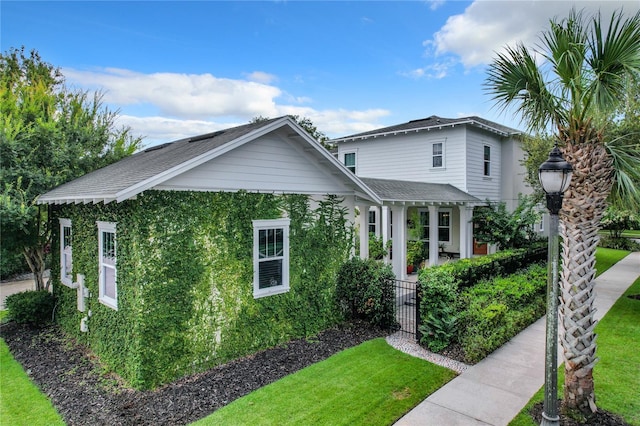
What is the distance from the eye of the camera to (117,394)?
6238mm

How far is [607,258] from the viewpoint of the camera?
21.6 metres

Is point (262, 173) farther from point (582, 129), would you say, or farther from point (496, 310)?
point (496, 310)

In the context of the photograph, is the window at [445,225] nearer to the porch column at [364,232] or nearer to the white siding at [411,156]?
the white siding at [411,156]

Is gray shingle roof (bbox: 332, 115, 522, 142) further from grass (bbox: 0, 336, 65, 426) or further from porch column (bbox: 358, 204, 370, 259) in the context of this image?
grass (bbox: 0, 336, 65, 426)

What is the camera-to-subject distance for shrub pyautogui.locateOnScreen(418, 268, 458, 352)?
790 centimetres

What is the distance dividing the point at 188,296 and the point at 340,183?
4879 mm

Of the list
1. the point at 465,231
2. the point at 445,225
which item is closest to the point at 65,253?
the point at 465,231

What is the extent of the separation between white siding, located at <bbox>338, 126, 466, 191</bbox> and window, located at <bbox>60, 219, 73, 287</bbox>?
1445cm

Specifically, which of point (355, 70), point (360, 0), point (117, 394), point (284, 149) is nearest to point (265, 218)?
point (284, 149)

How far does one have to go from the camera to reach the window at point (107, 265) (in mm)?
7152

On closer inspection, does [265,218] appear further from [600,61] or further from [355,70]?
[355,70]

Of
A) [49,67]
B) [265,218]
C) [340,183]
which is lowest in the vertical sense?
[265,218]

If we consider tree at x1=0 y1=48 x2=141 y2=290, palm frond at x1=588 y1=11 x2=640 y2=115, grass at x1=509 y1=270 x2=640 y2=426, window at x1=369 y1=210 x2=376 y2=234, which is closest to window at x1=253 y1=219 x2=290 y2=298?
grass at x1=509 y1=270 x2=640 y2=426

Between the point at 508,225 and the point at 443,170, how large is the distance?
406cm
